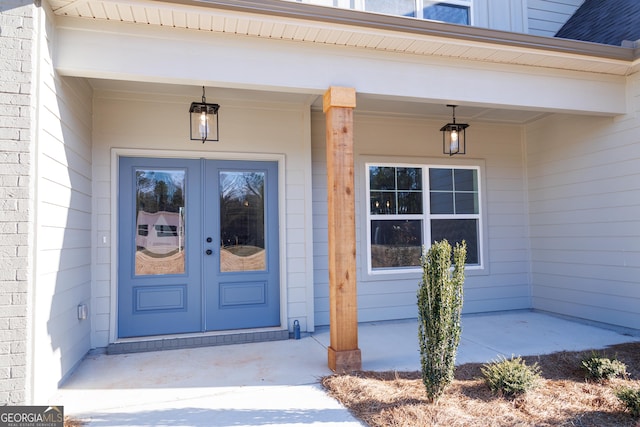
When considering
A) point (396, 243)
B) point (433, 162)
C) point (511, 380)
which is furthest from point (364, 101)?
point (511, 380)

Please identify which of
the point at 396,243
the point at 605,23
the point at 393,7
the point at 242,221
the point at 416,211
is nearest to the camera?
the point at 242,221

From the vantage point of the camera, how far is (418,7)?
5.37 metres

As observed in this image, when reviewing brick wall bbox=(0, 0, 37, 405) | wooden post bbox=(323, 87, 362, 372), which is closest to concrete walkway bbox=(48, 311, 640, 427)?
wooden post bbox=(323, 87, 362, 372)

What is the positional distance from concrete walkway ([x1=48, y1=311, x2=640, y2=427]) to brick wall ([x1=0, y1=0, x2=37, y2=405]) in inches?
21.2

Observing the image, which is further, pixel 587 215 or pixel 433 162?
pixel 433 162

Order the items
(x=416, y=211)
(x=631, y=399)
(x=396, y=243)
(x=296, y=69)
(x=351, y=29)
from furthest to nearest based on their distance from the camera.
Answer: (x=416, y=211) < (x=396, y=243) < (x=296, y=69) < (x=351, y=29) < (x=631, y=399)

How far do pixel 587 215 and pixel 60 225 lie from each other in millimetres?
5911

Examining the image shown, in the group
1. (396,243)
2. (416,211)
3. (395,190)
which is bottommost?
(396,243)

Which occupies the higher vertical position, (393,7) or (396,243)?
(393,7)

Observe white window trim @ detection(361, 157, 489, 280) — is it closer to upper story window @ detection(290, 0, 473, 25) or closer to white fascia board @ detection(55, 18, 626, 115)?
white fascia board @ detection(55, 18, 626, 115)

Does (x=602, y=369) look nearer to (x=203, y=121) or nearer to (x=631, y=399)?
(x=631, y=399)

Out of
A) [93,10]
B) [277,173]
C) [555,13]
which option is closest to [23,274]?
[93,10]

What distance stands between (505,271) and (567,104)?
2.65m

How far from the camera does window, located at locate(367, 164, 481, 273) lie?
5930mm
